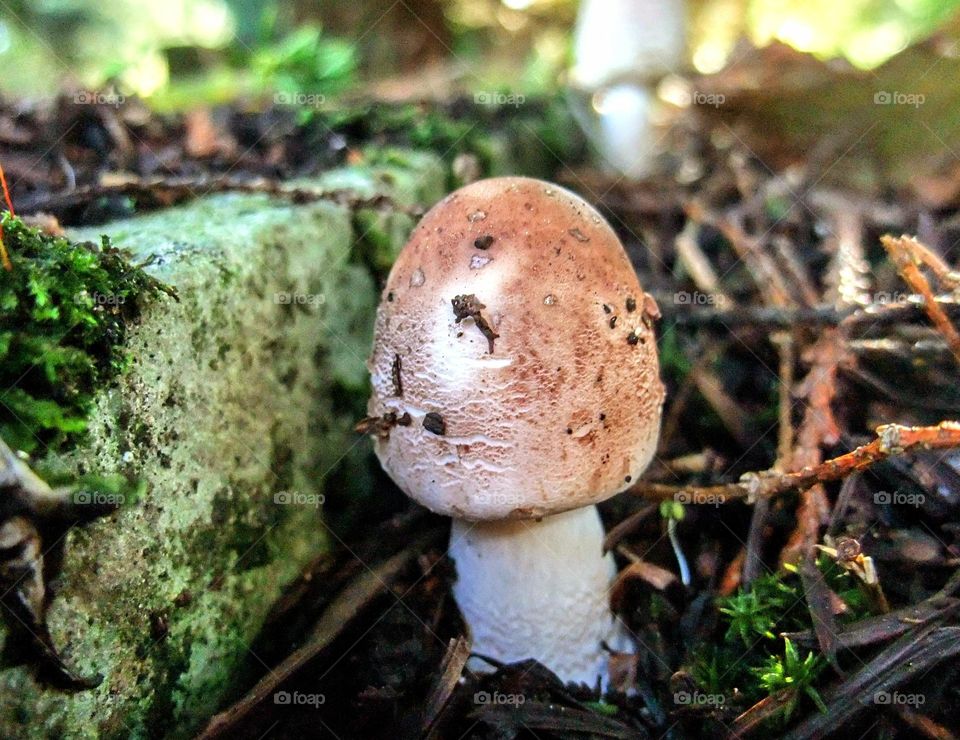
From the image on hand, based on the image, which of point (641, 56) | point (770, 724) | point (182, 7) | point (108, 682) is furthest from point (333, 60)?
point (182, 7)

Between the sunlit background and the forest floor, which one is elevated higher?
the sunlit background

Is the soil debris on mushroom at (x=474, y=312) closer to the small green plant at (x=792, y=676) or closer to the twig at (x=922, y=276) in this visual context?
the small green plant at (x=792, y=676)

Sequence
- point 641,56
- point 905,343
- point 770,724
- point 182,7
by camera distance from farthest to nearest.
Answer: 1. point 182,7
2. point 641,56
3. point 905,343
4. point 770,724

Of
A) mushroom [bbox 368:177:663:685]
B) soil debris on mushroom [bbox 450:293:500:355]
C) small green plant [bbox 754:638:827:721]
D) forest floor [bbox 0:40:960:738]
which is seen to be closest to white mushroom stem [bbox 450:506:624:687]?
forest floor [bbox 0:40:960:738]

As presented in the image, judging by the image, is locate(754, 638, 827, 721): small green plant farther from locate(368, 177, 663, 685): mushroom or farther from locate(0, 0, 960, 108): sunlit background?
locate(0, 0, 960, 108): sunlit background

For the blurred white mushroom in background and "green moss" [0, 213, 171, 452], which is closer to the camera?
"green moss" [0, 213, 171, 452]

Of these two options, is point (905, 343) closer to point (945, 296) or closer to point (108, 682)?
point (945, 296)

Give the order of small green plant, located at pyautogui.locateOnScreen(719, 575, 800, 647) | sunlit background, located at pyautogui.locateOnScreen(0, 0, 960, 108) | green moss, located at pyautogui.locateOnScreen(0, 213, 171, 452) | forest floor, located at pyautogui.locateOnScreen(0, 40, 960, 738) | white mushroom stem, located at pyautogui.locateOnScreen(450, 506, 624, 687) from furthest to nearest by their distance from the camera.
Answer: sunlit background, located at pyautogui.locateOnScreen(0, 0, 960, 108)
white mushroom stem, located at pyautogui.locateOnScreen(450, 506, 624, 687)
small green plant, located at pyautogui.locateOnScreen(719, 575, 800, 647)
forest floor, located at pyautogui.locateOnScreen(0, 40, 960, 738)
green moss, located at pyautogui.locateOnScreen(0, 213, 171, 452)

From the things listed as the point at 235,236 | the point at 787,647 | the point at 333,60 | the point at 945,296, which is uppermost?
the point at 333,60

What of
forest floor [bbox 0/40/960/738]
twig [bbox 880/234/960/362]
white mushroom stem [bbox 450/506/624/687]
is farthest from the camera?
white mushroom stem [bbox 450/506/624/687]
